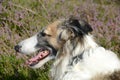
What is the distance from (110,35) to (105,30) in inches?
8.4

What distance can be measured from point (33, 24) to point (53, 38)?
2.77m

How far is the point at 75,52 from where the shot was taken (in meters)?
5.23

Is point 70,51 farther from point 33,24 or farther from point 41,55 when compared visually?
point 33,24

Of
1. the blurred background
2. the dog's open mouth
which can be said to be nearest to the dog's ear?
the dog's open mouth

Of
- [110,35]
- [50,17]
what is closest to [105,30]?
[110,35]

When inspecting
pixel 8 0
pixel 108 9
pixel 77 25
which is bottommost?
pixel 108 9

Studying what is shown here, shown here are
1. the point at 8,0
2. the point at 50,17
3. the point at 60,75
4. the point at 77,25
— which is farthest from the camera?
the point at 8,0

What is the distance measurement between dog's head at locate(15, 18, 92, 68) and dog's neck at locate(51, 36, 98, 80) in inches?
2.6

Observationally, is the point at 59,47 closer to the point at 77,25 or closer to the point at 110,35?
the point at 77,25

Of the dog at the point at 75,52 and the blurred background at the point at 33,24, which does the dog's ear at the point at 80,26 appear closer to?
the dog at the point at 75,52

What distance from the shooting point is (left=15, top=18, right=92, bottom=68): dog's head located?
5.19 metres

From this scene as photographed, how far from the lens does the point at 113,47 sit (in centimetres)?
743

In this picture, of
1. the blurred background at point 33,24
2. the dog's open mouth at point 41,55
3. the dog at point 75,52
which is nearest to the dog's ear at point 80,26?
the dog at point 75,52

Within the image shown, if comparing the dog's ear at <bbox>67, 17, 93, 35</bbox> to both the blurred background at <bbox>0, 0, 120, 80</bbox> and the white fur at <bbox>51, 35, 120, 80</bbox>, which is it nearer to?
the white fur at <bbox>51, 35, 120, 80</bbox>
